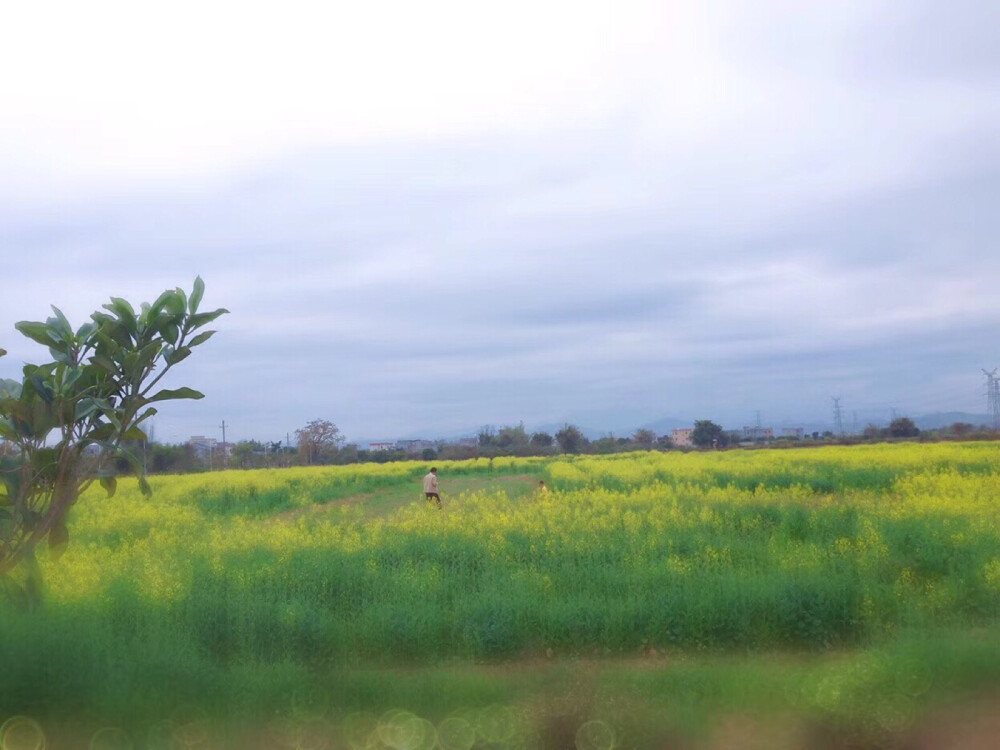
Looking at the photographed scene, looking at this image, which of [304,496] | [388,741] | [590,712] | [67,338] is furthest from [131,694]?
[304,496]

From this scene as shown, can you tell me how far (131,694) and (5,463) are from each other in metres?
2.08

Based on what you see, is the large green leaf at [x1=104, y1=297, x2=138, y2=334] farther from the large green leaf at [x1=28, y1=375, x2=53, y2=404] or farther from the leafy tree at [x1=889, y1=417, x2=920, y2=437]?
the leafy tree at [x1=889, y1=417, x2=920, y2=437]

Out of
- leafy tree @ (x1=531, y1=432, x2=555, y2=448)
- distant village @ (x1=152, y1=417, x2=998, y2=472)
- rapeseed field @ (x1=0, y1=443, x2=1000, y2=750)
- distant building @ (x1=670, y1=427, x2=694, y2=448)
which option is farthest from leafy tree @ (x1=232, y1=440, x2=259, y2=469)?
rapeseed field @ (x1=0, y1=443, x2=1000, y2=750)

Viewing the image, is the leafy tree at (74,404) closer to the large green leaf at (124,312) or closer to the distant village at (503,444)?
the large green leaf at (124,312)

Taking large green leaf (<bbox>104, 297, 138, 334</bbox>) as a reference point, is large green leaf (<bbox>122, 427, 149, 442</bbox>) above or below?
below

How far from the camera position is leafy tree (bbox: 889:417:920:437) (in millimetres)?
68662

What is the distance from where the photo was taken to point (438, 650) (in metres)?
7.82

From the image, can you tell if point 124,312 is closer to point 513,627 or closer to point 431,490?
point 513,627

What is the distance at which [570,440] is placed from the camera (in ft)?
296

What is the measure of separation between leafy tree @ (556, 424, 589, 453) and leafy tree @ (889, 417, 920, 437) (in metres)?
30.6

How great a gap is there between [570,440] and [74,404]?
84.9m

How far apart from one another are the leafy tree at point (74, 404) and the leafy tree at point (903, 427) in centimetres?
7104

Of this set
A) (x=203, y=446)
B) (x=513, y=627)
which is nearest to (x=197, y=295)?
(x=513, y=627)

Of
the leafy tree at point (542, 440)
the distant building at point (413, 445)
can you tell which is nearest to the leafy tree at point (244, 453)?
the distant building at point (413, 445)
